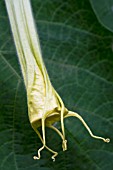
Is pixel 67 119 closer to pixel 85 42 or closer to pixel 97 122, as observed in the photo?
pixel 97 122

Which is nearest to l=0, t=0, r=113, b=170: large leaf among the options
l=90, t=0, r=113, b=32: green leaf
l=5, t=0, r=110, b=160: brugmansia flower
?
l=90, t=0, r=113, b=32: green leaf

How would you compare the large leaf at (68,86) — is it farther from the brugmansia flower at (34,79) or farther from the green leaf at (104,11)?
the brugmansia flower at (34,79)

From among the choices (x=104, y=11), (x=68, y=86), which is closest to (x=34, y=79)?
(x=68, y=86)

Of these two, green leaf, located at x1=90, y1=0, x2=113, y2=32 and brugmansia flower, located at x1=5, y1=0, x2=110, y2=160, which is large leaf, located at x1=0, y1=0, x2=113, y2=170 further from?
brugmansia flower, located at x1=5, y1=0, x2=110, y2=160

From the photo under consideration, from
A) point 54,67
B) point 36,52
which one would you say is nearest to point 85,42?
point 54,67

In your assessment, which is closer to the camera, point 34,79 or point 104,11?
point 34,79

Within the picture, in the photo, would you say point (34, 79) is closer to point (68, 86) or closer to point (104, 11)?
point (68, 86)
